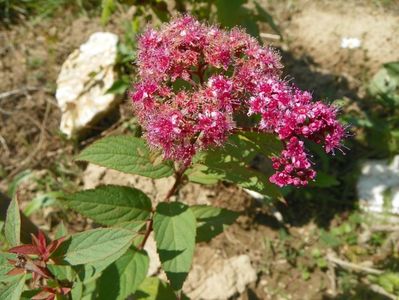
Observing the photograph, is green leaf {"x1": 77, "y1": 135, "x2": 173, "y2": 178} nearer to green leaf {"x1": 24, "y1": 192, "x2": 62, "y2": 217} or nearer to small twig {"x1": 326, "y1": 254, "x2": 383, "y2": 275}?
green leaf {"x1": 24, "y1": 192, "x2": 62, "y2": 217}

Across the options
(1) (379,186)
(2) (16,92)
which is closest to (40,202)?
(2) (16,92)

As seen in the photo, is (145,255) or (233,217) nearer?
(145,255)

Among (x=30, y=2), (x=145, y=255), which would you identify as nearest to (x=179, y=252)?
(x=145, y=255)

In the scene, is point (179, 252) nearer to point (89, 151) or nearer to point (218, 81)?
point (89, 151)

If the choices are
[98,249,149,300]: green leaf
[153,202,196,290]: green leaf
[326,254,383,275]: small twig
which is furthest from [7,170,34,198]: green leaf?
[326,254,383,275]: small twig

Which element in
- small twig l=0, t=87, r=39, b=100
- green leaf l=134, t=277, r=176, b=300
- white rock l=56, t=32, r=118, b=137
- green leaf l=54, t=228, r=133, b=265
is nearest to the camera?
Result: green leaf l=54, t=228, r=133, b=265

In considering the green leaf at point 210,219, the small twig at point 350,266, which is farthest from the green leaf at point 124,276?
the small twig at point 350,266

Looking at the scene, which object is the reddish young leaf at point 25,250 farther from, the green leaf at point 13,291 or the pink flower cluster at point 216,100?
the pink flower cluster at point 216,100

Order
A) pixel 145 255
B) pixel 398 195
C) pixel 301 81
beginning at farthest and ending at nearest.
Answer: pixel 301 81, pixel 398 195, pixel 145 255
